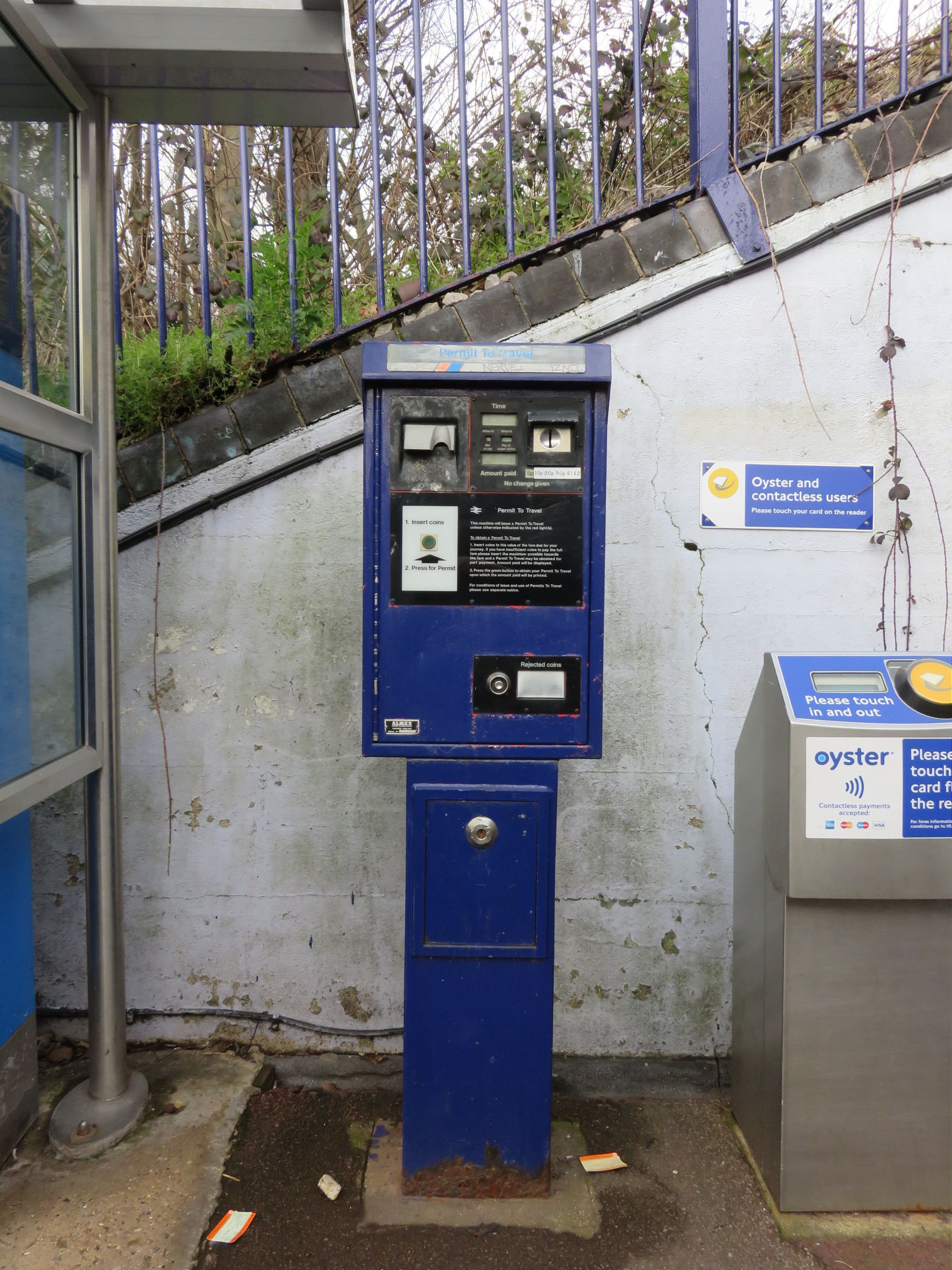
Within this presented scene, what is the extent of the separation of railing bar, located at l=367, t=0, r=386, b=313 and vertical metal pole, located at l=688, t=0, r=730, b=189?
1.05m

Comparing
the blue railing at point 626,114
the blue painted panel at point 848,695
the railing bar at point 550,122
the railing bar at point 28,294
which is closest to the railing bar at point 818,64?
the blue railing at point 626,114

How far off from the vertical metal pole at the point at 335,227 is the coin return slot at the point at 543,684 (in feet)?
4.87

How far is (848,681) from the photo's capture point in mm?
1990

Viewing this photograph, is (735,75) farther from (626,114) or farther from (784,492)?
(784,492)

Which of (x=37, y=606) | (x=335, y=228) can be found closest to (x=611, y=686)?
(x=37, y=606)

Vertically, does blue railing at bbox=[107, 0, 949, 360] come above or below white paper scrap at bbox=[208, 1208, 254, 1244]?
above

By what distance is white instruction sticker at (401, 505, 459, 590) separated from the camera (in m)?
1.88

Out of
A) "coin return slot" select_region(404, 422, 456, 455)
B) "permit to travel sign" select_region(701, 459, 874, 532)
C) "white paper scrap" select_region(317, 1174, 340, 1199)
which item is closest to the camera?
"coin return slot" select_region(404, 422, 456, 455)

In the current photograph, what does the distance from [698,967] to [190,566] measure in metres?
2.10

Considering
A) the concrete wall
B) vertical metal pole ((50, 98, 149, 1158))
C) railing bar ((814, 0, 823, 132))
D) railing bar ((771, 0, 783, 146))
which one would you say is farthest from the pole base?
railing bar ((814, 0, 823, 132))

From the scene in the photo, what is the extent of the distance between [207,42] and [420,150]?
0.86m

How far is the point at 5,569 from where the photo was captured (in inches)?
81.0

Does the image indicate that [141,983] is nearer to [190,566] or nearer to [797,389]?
[190,566]

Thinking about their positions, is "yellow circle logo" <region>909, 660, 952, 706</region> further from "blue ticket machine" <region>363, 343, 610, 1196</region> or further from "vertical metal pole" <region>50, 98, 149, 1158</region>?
"vertical metal pole" <region>50, 98, 149, 1158</region>
